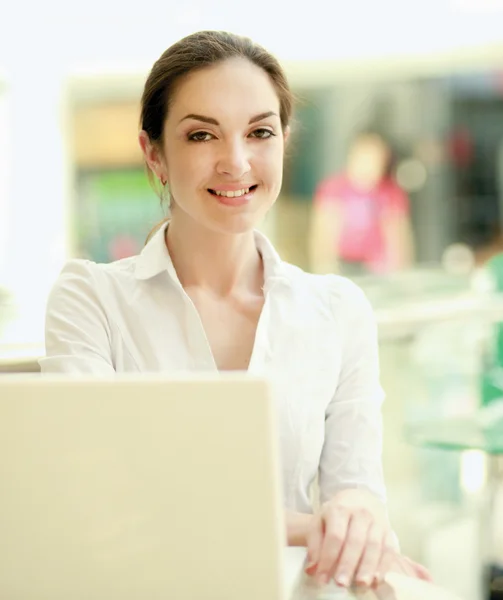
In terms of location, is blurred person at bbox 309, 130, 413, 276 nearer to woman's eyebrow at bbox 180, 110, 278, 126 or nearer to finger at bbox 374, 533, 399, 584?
woman's eyebrow at bbox 180, 110, 278, 126

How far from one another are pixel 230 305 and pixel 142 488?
2.66 feet

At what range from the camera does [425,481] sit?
3.56m

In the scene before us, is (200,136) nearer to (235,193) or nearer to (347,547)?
(235,193)

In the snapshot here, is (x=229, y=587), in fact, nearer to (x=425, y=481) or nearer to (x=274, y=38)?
(x=425, y=481)

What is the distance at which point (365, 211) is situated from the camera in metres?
6.13

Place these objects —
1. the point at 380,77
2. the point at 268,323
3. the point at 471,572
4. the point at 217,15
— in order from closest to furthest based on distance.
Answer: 1. the point at 268,323
2. the point at 471,572
3. the point at 217,15
4. the point at 380,77

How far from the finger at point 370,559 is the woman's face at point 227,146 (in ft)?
1.81

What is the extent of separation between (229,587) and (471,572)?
2726 millimetres

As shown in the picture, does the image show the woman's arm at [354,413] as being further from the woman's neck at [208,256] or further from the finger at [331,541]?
the finger at [331,541]

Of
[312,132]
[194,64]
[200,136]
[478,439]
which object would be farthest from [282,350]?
[312,132]

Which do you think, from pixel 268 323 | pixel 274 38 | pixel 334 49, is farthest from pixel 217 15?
pixel 268 323

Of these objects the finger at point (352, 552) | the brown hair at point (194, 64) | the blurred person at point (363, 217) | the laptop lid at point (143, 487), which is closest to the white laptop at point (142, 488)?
the laptop lid at point (143, 487)

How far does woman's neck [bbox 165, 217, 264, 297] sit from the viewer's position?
1661mm

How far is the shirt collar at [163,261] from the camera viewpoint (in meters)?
1.61
